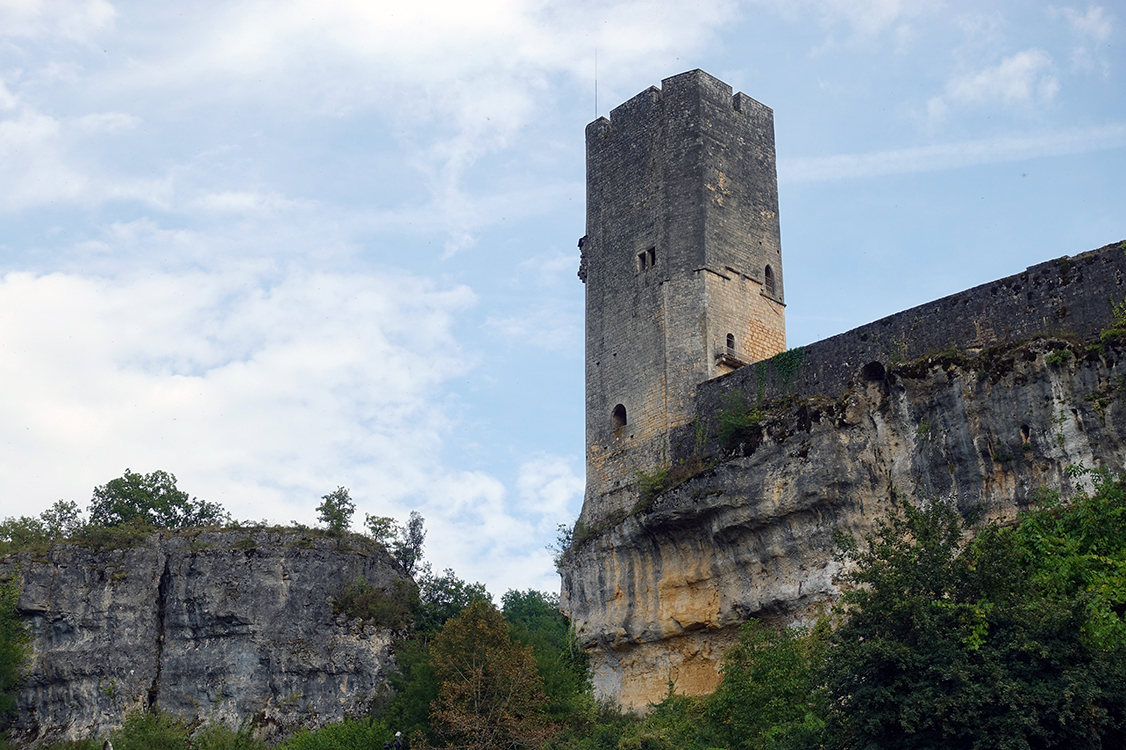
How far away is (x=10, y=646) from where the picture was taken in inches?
1556

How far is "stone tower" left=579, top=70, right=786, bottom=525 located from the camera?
106 ft

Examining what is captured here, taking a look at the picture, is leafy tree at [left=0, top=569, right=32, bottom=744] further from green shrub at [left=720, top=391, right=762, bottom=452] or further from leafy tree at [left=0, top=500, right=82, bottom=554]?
green shrub at [left=720, top=391, right=762, bottom=452]

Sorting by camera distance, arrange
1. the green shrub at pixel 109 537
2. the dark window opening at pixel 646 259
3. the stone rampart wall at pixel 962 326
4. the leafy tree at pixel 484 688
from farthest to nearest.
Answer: the green shrub at pixel 109 537
the dark window opening at pixel 646 259
the leafy tree at pixel 484 688
the stone rampart wall at pixel 962 326

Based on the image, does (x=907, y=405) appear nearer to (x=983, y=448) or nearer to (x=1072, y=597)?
(x=983, y=448)

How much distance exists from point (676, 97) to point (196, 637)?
71.4 ft

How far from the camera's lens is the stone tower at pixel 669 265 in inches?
1272

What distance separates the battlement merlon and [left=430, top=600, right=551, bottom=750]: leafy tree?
13.8 m

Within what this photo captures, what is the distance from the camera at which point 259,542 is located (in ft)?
138

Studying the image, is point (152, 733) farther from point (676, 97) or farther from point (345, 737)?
point (676, 97)

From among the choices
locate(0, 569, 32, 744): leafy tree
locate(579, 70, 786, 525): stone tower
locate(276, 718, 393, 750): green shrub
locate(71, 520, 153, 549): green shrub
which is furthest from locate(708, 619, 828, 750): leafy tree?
locate(0, 569, 32, 744): leafy tree

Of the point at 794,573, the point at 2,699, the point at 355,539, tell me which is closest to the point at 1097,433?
the point at 794,573

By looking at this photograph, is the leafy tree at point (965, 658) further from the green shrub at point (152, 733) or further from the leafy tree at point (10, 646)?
the leafy tree at point (10, 646)

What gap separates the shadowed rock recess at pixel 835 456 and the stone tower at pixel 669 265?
1.05 meters

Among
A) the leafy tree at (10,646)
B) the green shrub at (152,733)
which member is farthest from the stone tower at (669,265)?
the leafy tree at (10,646)
